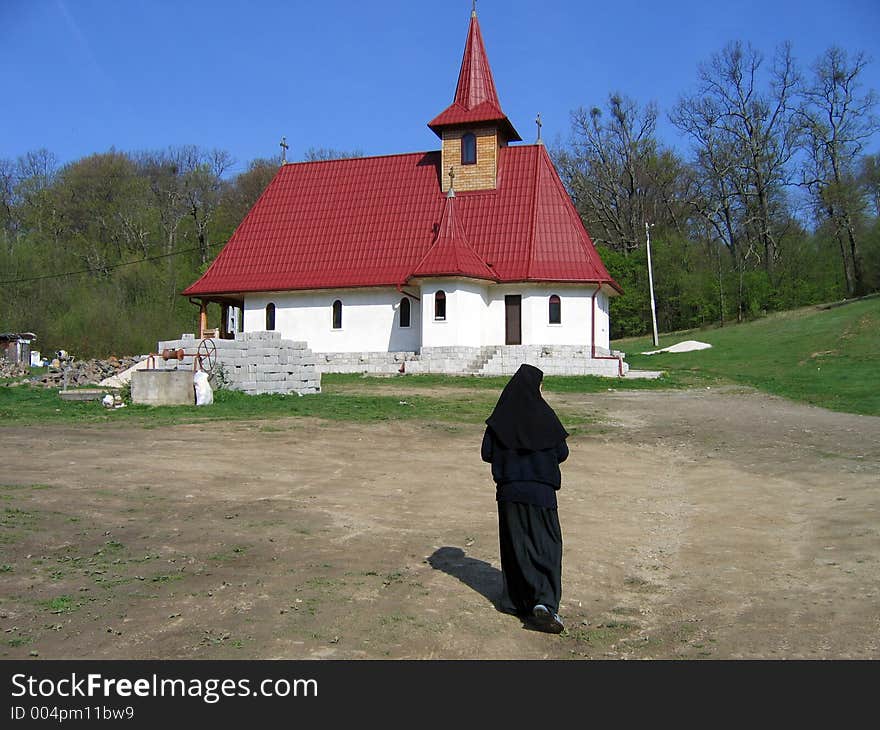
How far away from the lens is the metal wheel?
20.6 meters

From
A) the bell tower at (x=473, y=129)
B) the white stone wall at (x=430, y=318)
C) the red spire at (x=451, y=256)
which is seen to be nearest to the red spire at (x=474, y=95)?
the bell tower at (x=473, y=129)

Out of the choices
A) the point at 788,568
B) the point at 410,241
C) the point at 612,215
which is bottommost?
the point at 788,568

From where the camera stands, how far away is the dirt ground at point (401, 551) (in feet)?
17.2

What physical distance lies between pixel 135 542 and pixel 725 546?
18.0 feet

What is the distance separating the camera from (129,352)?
40312 mm

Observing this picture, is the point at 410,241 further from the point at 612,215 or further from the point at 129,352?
the point at 612,215

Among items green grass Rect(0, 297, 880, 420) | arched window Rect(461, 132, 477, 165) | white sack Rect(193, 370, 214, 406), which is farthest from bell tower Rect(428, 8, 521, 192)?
white sack Rect(193, 370, 214, 406)

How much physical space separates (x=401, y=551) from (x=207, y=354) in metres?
14.4

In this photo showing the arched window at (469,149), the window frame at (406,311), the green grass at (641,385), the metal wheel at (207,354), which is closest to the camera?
the green grass at (641,385)

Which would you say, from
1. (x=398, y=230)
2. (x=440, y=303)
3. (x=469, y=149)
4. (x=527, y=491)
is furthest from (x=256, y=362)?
(x=469, y=149)

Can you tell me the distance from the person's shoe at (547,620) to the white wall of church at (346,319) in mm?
27754

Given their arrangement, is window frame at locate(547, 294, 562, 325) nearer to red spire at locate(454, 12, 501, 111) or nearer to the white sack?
red spire at locate(454, 12, 501, 111)

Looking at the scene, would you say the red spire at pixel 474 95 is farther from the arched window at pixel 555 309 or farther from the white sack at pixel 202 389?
the white sack at pixel 202 389

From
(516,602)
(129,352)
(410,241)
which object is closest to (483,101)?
(410,241)
